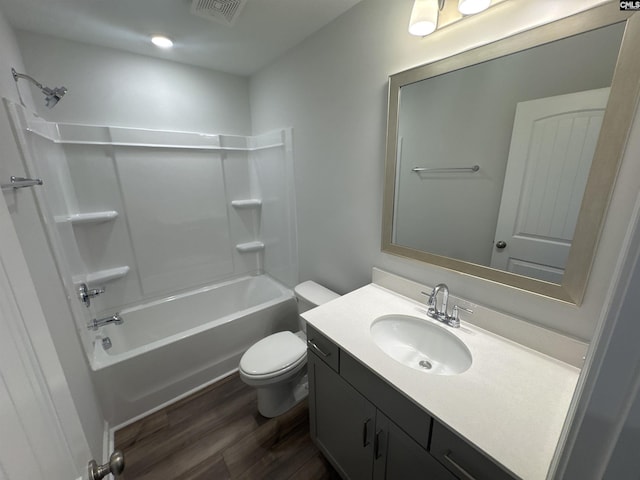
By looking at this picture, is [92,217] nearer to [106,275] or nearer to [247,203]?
[106,275]

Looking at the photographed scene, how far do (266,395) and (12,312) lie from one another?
1.54 m

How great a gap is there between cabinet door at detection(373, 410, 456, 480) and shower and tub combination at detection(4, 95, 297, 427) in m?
1.35

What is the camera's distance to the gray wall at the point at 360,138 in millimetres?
879

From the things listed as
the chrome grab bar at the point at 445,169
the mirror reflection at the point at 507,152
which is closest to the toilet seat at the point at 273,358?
the mirror reflection at the point at 507,152

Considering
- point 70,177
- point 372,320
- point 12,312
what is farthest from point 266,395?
point 70,177

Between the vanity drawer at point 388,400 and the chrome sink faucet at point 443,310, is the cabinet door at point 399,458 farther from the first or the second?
→ the chrome sink faucet at point 443,310

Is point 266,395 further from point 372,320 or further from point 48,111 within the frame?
point 48,111

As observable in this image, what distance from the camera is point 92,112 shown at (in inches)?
72.4

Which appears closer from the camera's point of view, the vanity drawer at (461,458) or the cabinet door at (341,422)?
the vanity drawer at (461,458)

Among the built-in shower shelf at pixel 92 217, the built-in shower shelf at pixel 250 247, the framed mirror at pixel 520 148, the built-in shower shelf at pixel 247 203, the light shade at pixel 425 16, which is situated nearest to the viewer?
the framed mirror at pixel 520 148

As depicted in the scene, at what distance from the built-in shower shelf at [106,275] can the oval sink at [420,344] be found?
208 cm

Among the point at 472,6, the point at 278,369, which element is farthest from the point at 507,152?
the point at 278,369

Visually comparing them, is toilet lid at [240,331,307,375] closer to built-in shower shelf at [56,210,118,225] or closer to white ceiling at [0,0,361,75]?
built-in shower shelf at [56,210,118,225]

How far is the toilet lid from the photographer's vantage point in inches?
60.1
